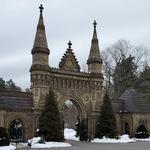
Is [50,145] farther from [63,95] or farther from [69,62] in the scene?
[69,62]

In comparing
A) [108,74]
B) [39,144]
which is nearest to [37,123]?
[39,144]

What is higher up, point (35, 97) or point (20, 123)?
point (35, 97)

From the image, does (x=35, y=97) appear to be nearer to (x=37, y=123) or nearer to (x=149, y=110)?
(x=37, y=123)

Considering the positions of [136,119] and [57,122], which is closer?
[57,122]

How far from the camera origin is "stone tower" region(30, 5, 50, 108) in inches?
1378

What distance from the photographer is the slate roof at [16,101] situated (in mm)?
33316

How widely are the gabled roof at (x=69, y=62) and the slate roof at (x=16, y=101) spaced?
198 inches

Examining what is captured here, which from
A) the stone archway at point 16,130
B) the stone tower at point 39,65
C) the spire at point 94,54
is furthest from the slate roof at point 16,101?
the spire at point 94,54

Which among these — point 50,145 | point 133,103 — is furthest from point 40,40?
point 133,103

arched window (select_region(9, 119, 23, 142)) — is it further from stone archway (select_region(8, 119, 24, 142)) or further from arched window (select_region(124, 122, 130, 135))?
arched window (select_region(124, 122, 130, 135))

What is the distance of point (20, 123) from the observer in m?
34.9

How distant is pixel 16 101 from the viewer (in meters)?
34.3

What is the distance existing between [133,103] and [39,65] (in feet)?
45.8

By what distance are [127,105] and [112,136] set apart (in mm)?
7646
